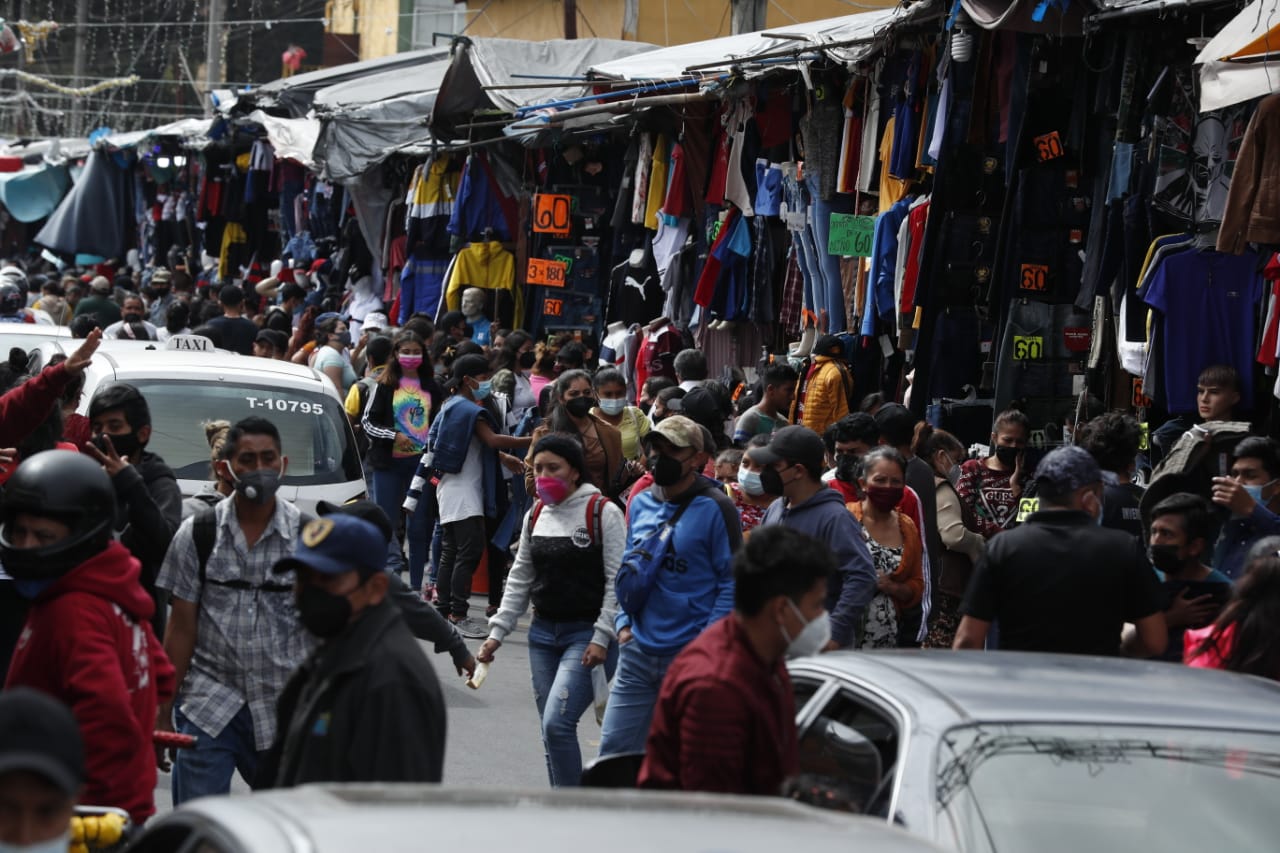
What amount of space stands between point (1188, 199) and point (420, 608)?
5430 millimetres

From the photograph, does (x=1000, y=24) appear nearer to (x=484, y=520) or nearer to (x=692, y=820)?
(x=484, y=520)

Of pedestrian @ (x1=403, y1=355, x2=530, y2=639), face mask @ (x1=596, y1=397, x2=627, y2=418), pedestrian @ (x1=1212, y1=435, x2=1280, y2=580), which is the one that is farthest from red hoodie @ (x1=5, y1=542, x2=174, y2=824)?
pedestrian @ (x1=403, y1=355, x2=530, y2=639)

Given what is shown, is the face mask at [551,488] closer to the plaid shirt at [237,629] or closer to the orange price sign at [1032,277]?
the plaid shirt at [237,629]

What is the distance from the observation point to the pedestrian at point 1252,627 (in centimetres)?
590

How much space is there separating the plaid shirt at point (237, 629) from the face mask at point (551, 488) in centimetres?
177

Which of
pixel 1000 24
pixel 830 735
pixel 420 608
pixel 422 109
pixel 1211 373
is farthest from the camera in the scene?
pixel 422 109

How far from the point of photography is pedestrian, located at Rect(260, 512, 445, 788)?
415 centimetres

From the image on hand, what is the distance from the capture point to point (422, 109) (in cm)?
2053

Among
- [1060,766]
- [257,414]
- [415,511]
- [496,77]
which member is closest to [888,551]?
[1060,766]

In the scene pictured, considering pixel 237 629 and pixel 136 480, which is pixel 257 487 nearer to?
pixel 237 629

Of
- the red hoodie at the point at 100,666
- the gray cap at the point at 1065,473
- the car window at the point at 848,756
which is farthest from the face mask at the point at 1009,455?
the red hoodie at the point at 100,666

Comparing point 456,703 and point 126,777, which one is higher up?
point 126,777

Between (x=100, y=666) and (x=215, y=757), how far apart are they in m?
1.63

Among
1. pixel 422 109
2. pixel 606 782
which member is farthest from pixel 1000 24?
pixel 422 109
